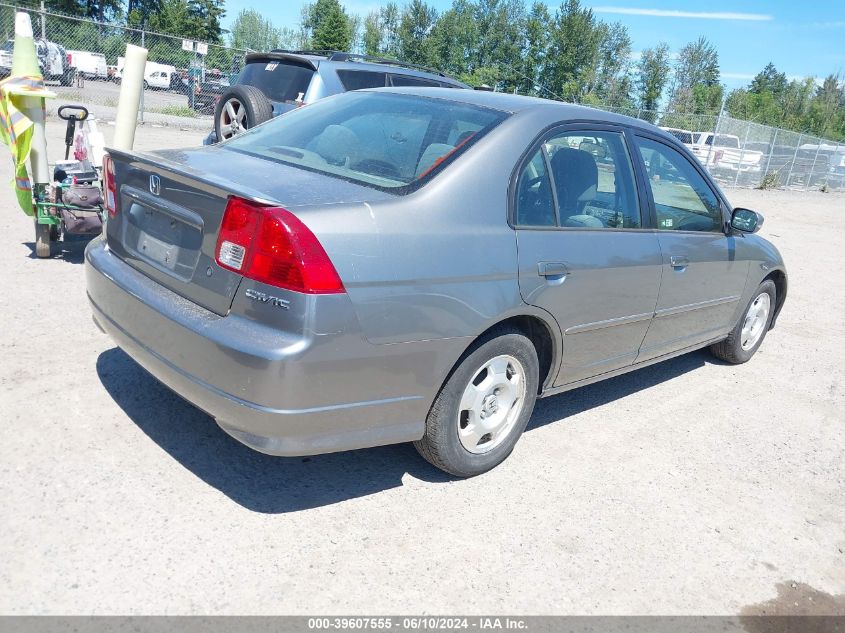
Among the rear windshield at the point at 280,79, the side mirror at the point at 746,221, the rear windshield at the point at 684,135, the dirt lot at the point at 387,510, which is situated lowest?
the dirt lot at the point at 387,510

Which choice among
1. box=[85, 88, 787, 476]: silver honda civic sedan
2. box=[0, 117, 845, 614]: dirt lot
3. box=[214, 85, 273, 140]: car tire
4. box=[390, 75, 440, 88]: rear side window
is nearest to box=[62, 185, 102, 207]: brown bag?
box=[0, 117, 845, 614]: dirt lot

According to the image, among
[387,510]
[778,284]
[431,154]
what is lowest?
[387,510]

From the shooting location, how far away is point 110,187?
3492 millimetres

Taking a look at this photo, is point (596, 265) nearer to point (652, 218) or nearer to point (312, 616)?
point (652, 218)

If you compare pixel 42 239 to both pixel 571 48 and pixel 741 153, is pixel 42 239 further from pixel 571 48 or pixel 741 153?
pixel 571 48

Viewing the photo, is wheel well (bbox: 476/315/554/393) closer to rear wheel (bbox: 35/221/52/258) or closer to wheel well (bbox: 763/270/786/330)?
wheel well (bbox: 763/270/786/330)

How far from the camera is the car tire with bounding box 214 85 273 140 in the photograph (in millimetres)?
6973

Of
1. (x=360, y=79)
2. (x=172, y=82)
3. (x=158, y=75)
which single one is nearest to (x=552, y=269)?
(x=360, y=79)

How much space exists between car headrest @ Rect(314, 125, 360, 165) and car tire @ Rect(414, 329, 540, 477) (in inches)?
42.0

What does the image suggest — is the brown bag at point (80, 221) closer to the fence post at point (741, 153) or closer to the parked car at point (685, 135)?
the fence post at point (741, 153)

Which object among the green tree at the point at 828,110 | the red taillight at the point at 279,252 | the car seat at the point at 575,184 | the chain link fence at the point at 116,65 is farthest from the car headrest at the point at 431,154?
the green tree at the point at 828,110

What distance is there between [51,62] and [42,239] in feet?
61.4

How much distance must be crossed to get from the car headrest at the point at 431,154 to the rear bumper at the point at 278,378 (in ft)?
2.73

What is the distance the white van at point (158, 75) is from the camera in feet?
75.4
